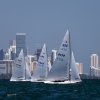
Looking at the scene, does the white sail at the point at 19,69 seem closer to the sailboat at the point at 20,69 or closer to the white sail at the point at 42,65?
the sailboat at the point at 20,69

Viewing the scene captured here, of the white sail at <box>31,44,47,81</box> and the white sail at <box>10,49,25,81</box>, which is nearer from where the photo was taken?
the white sail at <box>31,44,47,81</box>

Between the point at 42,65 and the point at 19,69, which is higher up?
A: the point at 42,65

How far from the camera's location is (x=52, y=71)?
12431 cm

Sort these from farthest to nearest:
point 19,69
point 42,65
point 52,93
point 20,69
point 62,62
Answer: point 20,69, point 19,69, point 42,65, point 62,62, point 52,93

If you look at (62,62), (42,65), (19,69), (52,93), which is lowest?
(52,93)

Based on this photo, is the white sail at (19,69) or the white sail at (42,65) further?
the white sail at (19,69)

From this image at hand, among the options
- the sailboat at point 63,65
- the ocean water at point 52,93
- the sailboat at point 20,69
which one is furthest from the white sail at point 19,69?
the sailboat at point 63,65

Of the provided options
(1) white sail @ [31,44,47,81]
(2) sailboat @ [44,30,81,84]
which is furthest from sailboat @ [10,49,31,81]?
A: (2) sailboat @ [44,30,81,84]

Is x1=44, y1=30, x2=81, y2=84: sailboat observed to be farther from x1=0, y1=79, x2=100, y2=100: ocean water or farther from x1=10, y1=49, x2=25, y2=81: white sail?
x1=10, y1=49, x2=25, y2=81: white sail

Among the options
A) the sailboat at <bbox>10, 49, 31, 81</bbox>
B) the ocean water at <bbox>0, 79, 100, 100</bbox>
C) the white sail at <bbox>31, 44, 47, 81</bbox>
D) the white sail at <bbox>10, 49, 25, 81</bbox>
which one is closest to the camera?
the ocean water at <bbox>0, 79, 100, 100</bbox>

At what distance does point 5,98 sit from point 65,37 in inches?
1472

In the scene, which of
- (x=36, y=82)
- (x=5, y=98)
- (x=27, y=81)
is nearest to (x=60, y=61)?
(x=5, y=98)

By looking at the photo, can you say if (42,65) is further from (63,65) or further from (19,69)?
(63,65)

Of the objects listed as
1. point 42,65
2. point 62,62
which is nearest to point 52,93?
point 62,62
